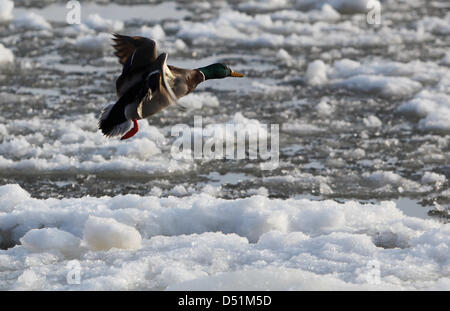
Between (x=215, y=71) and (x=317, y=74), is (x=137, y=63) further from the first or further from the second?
(x=317, y=74)

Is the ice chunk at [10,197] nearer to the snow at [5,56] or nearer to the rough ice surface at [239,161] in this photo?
the rough ice surface at [239,161]

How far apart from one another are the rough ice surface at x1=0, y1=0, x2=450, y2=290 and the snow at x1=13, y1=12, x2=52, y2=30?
0.03 metres

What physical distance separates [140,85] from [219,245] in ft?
4.00

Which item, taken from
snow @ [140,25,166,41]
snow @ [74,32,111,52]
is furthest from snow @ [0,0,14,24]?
snow @ [140,25,166,41]

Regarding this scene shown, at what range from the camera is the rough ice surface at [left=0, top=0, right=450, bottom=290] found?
624 cm

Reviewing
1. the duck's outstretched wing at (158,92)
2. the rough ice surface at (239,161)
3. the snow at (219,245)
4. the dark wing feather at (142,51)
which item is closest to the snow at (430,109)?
the rough ice surface at (239,161)

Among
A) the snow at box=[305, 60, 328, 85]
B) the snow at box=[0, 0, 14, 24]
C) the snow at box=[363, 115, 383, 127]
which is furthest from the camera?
the snow at box=[0, 0, 14, 24]

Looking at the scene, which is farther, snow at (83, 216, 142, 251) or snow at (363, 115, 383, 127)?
snow at (363, 115, 383, 127)

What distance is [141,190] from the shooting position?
345 inches

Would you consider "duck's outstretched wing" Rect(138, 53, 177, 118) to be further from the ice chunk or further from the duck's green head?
the ice chunk
